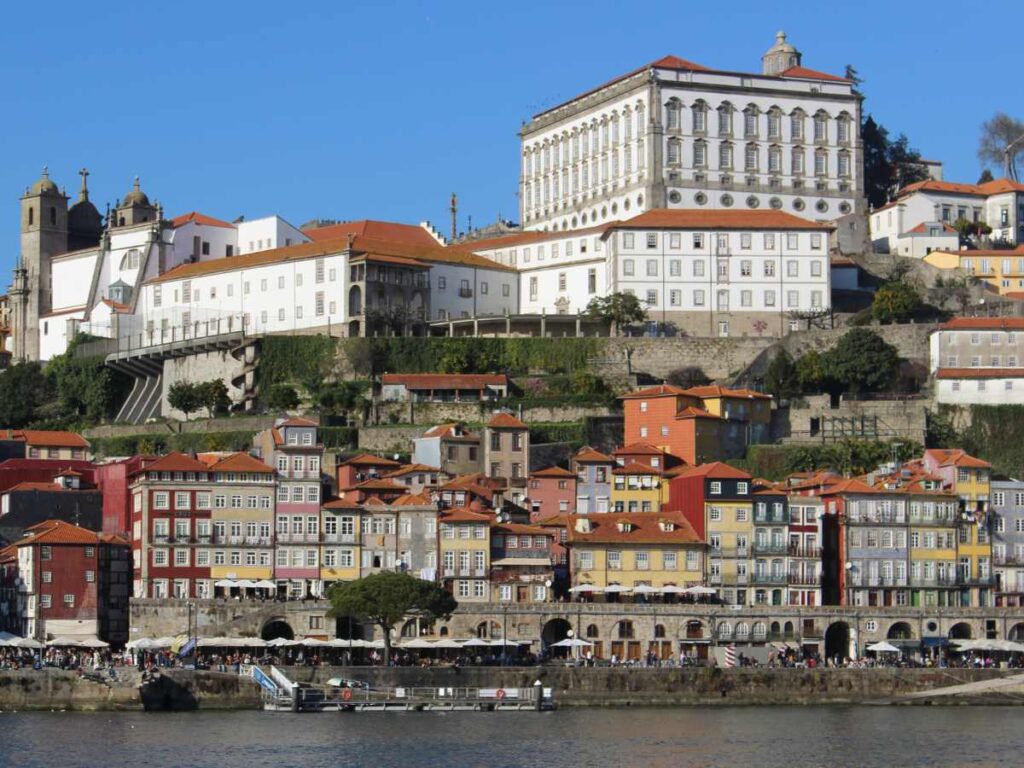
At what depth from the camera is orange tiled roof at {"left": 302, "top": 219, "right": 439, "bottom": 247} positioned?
4936 inches

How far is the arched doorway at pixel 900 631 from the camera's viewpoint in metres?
85.6

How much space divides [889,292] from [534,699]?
41240 mm

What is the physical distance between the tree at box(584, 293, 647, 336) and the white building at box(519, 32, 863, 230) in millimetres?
12288

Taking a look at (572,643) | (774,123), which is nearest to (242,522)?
(572,643)

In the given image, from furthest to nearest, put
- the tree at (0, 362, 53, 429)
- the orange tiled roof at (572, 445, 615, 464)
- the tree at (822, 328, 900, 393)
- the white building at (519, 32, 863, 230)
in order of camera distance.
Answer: the white building at (519, 32, 863, 230) → the tree at (0, 362, 53, 429) → the tree at (822, 328, 900, 393) → the orange tiled roof at (572, 445, 615, 464)

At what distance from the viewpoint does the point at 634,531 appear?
87.1m

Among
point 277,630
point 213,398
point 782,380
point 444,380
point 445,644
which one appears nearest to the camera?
point 445,644

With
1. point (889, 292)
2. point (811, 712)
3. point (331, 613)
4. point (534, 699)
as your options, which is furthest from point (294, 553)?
point (889, 292)

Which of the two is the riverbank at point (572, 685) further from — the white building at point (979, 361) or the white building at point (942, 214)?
the white building at point (942, 214)

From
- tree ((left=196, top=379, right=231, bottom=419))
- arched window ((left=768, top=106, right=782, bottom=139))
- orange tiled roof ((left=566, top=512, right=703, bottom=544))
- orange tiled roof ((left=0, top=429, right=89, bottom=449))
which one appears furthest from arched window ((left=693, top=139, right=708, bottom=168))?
orange tiled roof ((left=566, top=512, right=703, bottom=544))

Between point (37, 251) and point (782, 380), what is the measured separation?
4590 cm

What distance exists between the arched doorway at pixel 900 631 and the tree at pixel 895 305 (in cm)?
2764

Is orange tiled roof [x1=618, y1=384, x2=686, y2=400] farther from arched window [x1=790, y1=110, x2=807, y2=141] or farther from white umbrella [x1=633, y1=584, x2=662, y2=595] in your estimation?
arched window [x1=790, y1=110, x2=807, y2=141]

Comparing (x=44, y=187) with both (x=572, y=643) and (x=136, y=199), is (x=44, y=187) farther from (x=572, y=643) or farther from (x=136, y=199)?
(x=572, y=643)
